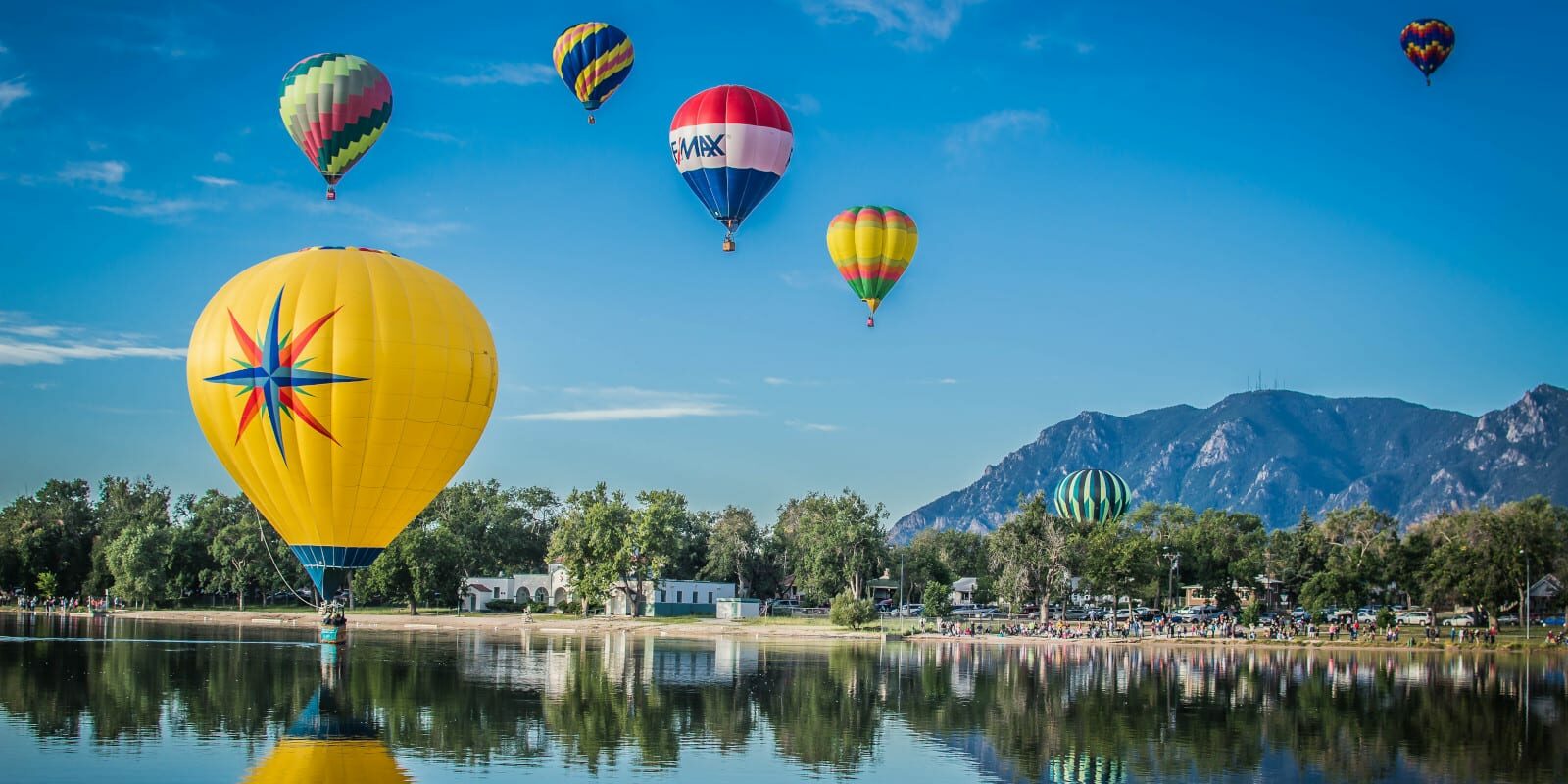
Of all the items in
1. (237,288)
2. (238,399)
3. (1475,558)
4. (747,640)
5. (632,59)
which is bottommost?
(747,640)

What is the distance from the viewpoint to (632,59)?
5666 centimetres

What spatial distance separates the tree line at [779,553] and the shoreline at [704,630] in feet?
11.5

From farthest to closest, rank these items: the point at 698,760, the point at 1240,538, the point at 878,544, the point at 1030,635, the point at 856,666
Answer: the point at 1240,538 < the point at 878,544 < the point at 1030,635 < the point at 856,666 < the point at 698,760

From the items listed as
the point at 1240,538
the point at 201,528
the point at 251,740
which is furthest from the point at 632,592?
the point at 251,740

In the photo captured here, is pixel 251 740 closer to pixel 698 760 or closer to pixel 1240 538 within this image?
pixel 698 760

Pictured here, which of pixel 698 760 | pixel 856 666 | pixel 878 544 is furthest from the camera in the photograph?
pixel 878 544

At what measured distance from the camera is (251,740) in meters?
30.8

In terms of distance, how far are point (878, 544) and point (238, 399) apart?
2329 inches

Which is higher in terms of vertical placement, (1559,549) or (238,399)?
(238,399)

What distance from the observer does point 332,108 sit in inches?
1975

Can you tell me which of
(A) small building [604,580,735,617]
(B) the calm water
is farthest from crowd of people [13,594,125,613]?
(B) the calm water

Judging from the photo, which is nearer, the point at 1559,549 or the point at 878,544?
the point at 1559,549

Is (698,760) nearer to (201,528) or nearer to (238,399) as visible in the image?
(238,399)

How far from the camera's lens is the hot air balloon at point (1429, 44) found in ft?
230
